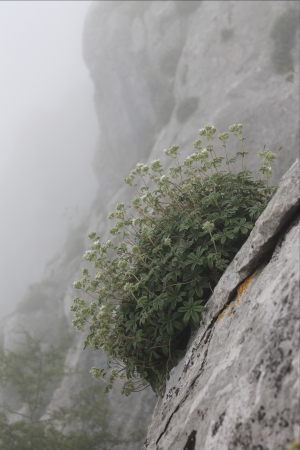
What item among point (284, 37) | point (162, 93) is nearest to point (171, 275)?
point (284, 37)

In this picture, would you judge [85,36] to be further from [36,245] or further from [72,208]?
[36,245]

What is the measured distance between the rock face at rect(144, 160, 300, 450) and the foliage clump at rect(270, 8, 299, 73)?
2647 centimetres

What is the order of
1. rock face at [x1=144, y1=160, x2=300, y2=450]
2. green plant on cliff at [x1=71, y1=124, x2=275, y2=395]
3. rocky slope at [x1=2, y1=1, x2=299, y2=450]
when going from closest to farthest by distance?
rock face at [x1=144, y1=160, x2=300, y2=450] → green plant on cliff at [x1=71, y1=124, x2=275, y2=395] → rocky slope at [x1=2, y1=1, x2=299, y2=450]

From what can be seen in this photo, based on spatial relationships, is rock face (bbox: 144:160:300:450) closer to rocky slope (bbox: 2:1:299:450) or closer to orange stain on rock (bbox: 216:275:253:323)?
orange stain on rock (bbox: 216:275:253:323)

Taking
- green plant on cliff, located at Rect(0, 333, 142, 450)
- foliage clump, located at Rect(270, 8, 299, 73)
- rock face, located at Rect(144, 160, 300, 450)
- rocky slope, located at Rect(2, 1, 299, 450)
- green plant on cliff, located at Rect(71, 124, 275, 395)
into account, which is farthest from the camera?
foliage clump, located at Rect(270, 8, 299, 73)

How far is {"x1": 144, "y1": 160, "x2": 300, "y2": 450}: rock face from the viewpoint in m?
2.03

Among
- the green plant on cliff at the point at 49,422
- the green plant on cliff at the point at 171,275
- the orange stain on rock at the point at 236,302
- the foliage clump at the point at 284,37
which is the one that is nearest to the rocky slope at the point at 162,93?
the foliage clump at the point at 284,37

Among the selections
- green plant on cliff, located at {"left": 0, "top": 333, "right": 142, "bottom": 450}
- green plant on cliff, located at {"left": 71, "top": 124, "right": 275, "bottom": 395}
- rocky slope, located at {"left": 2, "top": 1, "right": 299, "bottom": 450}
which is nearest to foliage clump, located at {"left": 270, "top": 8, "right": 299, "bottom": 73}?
rocky slope, located at {"left": 2, "top": 1, "right": 299, "bottom": 450}

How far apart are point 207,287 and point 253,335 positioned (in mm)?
1560

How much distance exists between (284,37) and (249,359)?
30.0 meters

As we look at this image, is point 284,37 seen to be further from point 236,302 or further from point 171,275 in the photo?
point 236,302

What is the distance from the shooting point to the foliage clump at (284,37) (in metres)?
25.7

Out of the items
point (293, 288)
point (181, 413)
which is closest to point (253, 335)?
point (293, 288)

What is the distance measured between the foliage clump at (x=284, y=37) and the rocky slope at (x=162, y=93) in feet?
0.45
